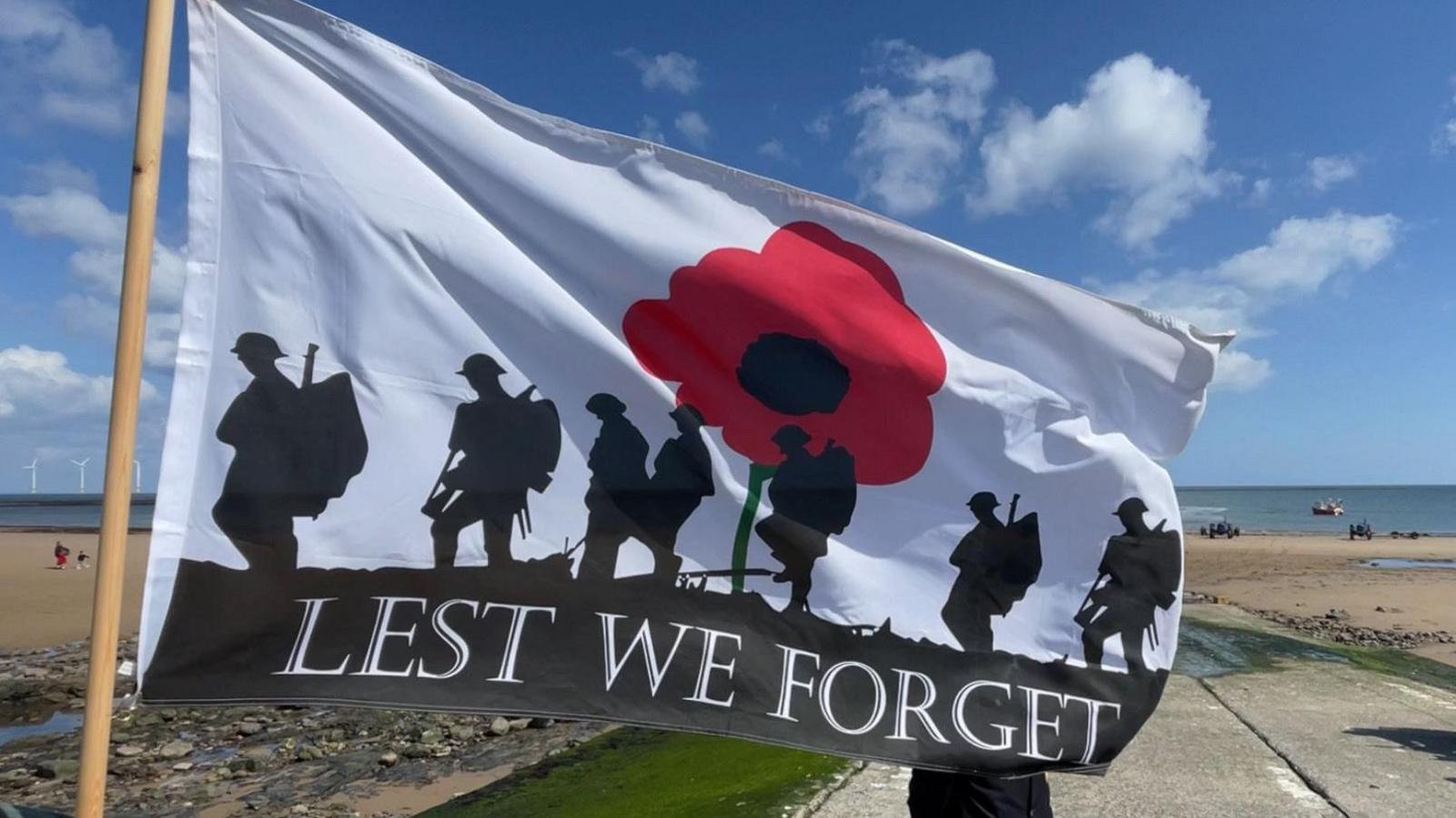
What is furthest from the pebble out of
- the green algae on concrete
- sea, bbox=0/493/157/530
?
sea, bbox=0/493/157/530

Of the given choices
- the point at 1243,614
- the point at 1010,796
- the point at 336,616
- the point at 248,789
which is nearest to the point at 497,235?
the point at 336,616

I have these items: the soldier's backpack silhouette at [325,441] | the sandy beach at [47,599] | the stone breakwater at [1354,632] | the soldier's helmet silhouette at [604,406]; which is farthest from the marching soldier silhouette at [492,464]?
the stone breakwater at [1354,632]

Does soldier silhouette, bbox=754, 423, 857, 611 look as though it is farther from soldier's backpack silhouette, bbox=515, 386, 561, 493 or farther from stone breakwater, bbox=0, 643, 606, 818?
stone breakwater, bbox=0, 643, 606, 818

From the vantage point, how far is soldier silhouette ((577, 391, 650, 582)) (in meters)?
3.02

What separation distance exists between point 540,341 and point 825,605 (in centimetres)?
123

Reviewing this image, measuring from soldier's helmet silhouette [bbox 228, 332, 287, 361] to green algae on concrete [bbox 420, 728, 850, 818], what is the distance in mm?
3126

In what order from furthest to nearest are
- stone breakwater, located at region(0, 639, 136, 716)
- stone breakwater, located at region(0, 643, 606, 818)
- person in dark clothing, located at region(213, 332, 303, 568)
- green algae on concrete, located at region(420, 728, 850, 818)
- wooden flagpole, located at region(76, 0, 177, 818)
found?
stone breakwater, located at region(0, 639, 136, 716) < stone breakwater, located at region(0, 643, 606, 818) < green algae on concrete, located at region(420, 728, 850, 818) < person in dark clothing, located at region(213, 332, 303, 568) < wooden flagpole, located at region(76, 0, 177, 818)

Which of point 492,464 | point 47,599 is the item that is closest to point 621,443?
point 492,464

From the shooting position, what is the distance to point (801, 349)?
3.35 m

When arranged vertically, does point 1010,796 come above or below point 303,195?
below

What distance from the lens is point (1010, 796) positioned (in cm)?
311

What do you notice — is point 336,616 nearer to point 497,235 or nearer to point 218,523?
point 218,523

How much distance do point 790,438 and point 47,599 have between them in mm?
27990

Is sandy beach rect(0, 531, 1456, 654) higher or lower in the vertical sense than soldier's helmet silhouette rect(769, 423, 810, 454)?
lower
